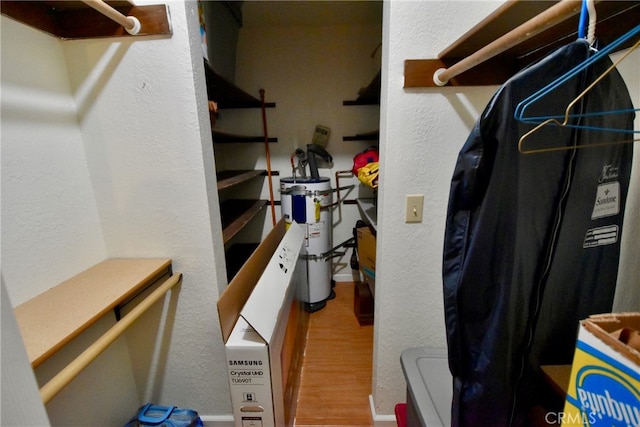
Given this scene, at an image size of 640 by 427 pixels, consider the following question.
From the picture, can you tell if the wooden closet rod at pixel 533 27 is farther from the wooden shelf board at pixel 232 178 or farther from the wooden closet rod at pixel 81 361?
the wooden closet rod at pixel 81 361

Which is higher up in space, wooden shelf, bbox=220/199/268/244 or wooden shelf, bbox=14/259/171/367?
wooden shelf, bbox=220/199/268/244

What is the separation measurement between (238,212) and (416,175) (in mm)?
1426

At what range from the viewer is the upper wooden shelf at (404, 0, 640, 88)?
0.66 m

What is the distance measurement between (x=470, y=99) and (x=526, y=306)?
→ 29.1 inches

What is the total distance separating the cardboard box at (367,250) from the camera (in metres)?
1.75

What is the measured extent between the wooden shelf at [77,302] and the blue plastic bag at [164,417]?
1.82 feet

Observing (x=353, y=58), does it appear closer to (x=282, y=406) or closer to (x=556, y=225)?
(x=556, y=225)

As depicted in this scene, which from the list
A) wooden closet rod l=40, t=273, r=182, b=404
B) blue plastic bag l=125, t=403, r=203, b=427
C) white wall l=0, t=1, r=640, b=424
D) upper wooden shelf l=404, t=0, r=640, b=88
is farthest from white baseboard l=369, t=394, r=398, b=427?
upper wooden shelf l=404, t=0, r=640, b=88

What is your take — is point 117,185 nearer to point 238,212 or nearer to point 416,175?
point 238,212

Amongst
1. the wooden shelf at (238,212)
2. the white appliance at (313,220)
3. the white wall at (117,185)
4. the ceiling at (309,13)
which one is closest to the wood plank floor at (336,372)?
the white appliance at (313,220)

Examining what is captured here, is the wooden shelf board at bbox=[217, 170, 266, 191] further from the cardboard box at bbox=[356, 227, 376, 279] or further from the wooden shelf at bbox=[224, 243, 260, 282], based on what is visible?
the cardboard box at bbox=[356, 227, 376, 279]

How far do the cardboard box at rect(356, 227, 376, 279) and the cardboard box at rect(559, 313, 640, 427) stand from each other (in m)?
1.26

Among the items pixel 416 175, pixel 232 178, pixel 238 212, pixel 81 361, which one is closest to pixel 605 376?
pixel 416 175

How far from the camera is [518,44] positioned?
81cm
